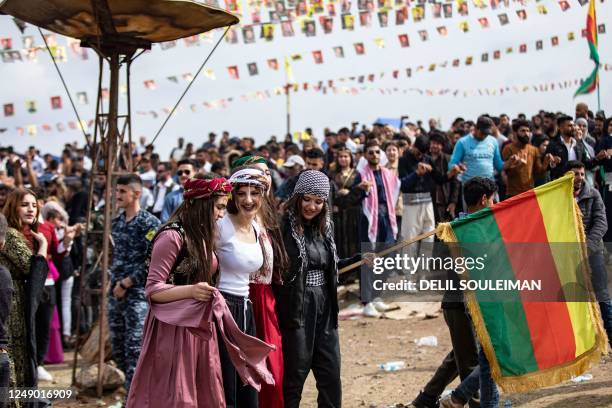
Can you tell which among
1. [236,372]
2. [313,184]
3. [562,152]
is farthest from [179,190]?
[236,372]

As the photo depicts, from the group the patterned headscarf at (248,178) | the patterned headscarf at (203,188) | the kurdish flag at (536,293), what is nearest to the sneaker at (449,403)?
the kurdish flag at (536,293)

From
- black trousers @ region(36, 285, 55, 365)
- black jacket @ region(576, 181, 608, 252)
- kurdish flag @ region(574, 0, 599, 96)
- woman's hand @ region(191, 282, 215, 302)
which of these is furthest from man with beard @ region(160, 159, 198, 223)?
kurdish flag @ region(574, 0, 599, 96)

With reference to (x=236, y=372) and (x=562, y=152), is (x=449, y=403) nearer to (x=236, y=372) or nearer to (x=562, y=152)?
(x=236, y=372)

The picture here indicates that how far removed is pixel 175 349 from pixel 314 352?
1.39 meters

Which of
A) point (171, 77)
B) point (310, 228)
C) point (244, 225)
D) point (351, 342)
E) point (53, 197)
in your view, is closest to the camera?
point (244, 225)

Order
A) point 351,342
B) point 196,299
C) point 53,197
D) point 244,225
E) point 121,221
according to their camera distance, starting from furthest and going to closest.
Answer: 1. point 53,197
2. point 351,342
3. point 121,221
4. point 244,225
5. point 196,299

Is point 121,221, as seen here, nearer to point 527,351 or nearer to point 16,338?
point 16,338

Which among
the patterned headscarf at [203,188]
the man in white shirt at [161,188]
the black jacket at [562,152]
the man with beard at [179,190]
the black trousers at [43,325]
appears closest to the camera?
the patterned headscarf at [203,188]

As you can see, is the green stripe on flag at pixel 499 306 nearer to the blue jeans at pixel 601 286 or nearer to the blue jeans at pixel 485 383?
the blue jeans at pixel 485 383

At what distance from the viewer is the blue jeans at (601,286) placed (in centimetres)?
824

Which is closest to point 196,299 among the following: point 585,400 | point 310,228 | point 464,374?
point 310,228

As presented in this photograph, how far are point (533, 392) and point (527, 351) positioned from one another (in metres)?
1.59

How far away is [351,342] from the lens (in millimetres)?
11258

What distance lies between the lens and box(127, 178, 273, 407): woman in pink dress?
547cm
